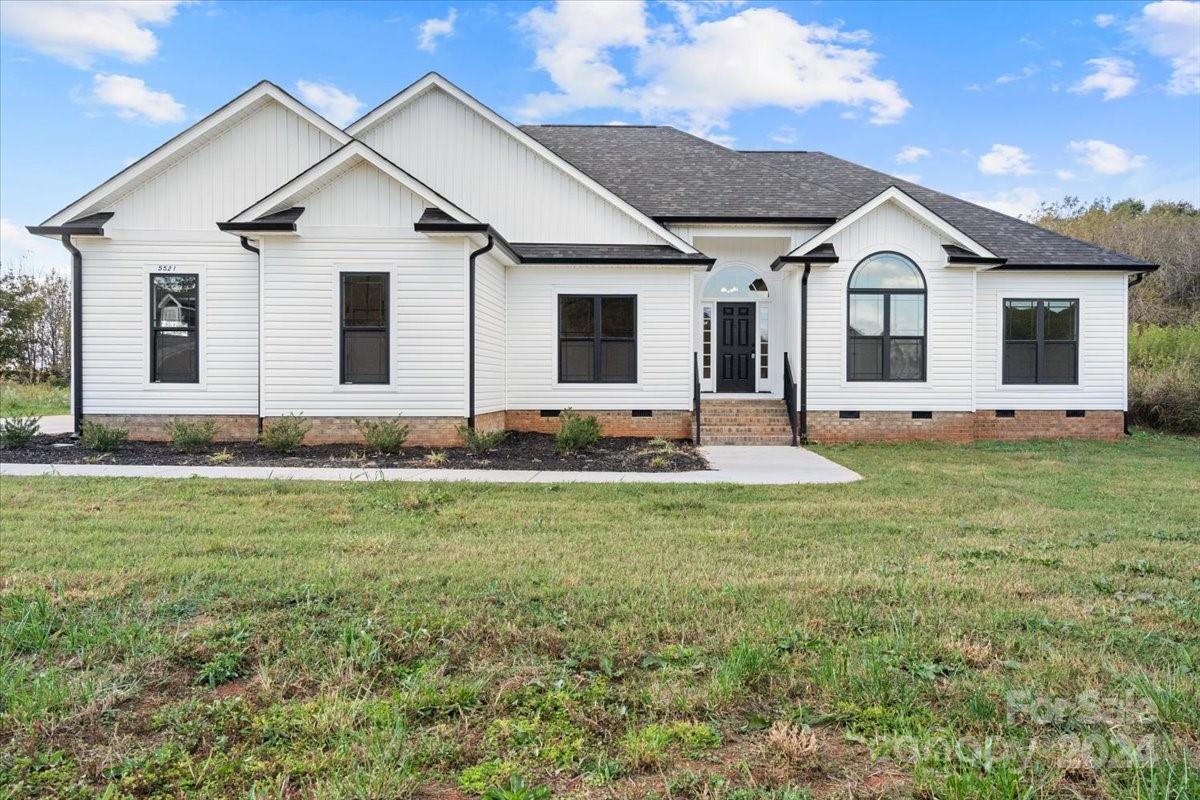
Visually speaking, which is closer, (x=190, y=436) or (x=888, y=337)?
(x=190, y=436)

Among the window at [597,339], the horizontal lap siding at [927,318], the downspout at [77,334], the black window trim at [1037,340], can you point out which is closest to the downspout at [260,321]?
the downspout at [77,334]

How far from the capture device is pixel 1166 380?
56.6ft

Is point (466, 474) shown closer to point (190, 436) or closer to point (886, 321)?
point (190, 436)

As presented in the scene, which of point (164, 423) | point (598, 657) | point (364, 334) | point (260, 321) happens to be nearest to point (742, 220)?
point (364, 334)

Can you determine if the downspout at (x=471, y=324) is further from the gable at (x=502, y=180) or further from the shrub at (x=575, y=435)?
the gable at (x=502, y=180)

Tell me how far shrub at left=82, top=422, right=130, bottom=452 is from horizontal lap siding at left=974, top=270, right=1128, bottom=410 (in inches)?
659

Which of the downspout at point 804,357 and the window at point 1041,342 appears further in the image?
the window at point 1041,342

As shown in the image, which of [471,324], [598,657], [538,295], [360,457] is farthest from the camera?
[538,295]

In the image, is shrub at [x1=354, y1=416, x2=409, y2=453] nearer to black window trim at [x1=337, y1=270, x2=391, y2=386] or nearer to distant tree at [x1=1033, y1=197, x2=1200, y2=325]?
black window trim at [x1=337, y1=270, x2=391, y2=386]

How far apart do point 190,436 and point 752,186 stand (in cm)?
1295

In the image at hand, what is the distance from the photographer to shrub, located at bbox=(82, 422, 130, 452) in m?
11.7

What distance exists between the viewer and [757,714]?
9.61 feet

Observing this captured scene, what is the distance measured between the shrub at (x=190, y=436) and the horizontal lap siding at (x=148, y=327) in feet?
3.60

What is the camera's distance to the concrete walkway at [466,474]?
31.5 ft
